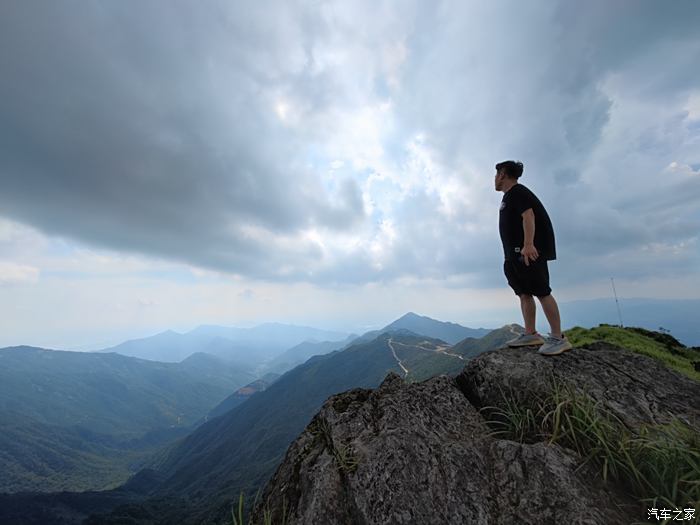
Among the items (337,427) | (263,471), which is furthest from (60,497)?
(337,427)

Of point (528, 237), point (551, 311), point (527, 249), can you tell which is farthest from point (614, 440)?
point (528, 237)

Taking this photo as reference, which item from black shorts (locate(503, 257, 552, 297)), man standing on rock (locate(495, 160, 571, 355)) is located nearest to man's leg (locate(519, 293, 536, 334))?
man standing on rock (locate(495, 160, 571, 355))

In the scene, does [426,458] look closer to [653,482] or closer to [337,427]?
[337,427]

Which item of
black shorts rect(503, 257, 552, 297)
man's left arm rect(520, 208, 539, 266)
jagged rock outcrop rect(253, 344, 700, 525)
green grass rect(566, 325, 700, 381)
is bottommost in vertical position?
jagged rock outcrop rect(253, 344, 700, 525)

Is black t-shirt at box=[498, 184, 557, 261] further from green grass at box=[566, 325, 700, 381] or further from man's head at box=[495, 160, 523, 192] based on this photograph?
green grass at box=[566, 325, 700, 381]

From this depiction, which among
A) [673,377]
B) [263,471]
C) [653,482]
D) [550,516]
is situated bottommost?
[263,471]

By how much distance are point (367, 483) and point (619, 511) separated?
9.59 feet

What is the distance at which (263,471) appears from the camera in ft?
516

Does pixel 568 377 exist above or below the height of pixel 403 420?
above

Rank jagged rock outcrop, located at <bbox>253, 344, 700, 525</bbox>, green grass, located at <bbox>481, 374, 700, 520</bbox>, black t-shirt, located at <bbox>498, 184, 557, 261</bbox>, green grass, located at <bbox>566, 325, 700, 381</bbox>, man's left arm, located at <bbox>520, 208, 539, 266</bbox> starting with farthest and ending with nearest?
green grass, located at <bbox>566, 325, 700, 381</bbox>, black t-shirt, located at <bbox>498, 184, 557, 261</bbox>, man's left arm, located at <bbox>520, 208, 539, 266</bbox>, jagged rock outcrop, located at <bbox>253, 344, 700, 525</bbox>, green grass, located at <bbox>481, 374, 700, 520</bbox>

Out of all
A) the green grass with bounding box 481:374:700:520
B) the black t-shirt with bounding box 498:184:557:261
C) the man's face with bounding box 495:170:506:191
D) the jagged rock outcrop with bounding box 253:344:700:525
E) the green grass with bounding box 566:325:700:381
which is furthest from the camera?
the green grass with bounding box 566:325:700:381

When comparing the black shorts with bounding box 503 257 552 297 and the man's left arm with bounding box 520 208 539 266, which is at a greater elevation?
the man's left arm with bounding box 520 208 539 266

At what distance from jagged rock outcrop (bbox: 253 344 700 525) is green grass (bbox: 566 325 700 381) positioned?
260 inches

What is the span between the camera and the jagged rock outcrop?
13.4 ft
